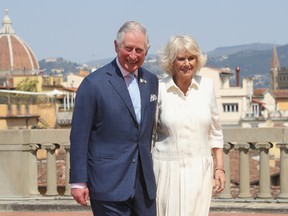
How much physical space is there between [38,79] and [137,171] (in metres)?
93.1

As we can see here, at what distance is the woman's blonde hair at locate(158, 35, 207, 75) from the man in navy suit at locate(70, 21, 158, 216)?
27 cm

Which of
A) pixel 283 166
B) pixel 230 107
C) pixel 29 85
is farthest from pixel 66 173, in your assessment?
pixel 230 107

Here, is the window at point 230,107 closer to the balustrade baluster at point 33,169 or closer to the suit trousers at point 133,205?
the balustrade baluster at point 33,169

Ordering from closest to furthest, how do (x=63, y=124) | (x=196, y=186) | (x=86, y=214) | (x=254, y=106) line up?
1. (x=196, y=186)
2. (x=86, y=214)
3. (x=63, y=124)
4. (x=254, y=106)

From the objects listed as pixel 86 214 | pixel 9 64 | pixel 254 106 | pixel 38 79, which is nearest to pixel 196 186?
pixel 86 214

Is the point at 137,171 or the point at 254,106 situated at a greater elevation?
the point at 137,171

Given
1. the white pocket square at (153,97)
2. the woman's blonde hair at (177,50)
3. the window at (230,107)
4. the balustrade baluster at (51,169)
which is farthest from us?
the window at (230,107)

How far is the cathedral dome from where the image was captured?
146m

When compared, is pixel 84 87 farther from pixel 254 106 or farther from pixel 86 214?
pixel 254 106

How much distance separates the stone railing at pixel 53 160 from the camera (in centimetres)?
959

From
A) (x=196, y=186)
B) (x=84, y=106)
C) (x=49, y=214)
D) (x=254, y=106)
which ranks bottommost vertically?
(x=254, y=106)

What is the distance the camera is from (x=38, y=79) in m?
97.6

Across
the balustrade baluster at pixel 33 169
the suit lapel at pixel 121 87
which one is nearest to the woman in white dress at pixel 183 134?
the suit lapel at pixel 121 87

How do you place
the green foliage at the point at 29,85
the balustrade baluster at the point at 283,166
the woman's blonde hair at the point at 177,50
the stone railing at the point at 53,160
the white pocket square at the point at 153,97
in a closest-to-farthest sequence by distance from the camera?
the white pocket square at the point at 153,97, the woman's blonde hair at the point at 177,50, the balustrade baluster at the point at 283,166, the stone railing at the point at 53,160, the green foliage at the point at 29,85
